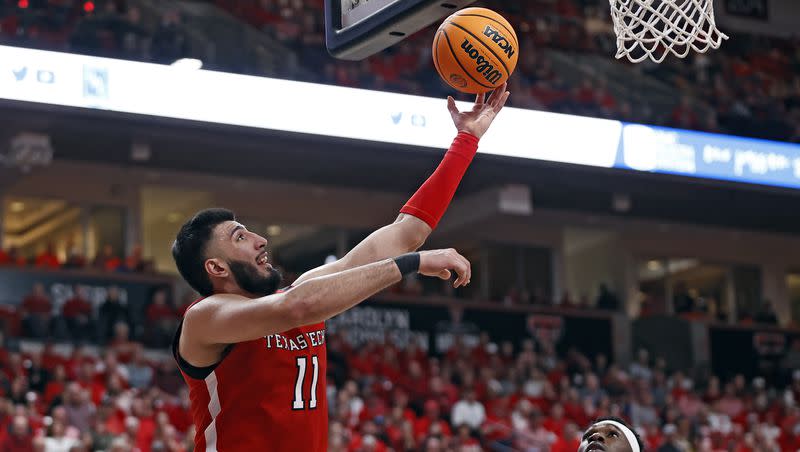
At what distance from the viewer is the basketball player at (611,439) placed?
393 cm

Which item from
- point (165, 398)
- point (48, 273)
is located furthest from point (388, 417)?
point (48, 273)

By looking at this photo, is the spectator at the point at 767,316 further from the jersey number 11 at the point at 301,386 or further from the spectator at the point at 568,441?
the jersey number 11 at the point at 301,386

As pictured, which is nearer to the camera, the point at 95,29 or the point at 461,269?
the point at 461,269

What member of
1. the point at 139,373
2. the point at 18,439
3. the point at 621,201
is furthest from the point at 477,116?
the point at 621,201

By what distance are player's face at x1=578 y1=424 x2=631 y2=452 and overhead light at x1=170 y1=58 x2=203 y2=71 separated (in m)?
11.0

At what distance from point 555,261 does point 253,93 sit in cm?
917

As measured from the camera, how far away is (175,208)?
19859 millimetres

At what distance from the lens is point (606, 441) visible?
3938 mm

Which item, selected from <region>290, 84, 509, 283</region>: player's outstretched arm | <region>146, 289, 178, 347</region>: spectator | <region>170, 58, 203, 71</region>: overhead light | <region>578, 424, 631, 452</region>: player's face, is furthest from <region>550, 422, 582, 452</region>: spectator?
<region>290, 84, 509, 283</region>: player's outstretched arm

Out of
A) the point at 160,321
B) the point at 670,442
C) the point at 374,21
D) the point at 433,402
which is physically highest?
the point at 374,21

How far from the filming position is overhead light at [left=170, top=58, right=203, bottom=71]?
1418cm

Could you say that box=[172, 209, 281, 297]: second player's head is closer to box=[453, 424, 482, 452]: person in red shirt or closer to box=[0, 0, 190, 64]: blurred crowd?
box=[453, 424, 482, 452]: person in red shirt

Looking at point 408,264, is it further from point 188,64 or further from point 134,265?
point 134,265

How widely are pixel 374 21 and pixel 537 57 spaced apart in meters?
15.5
